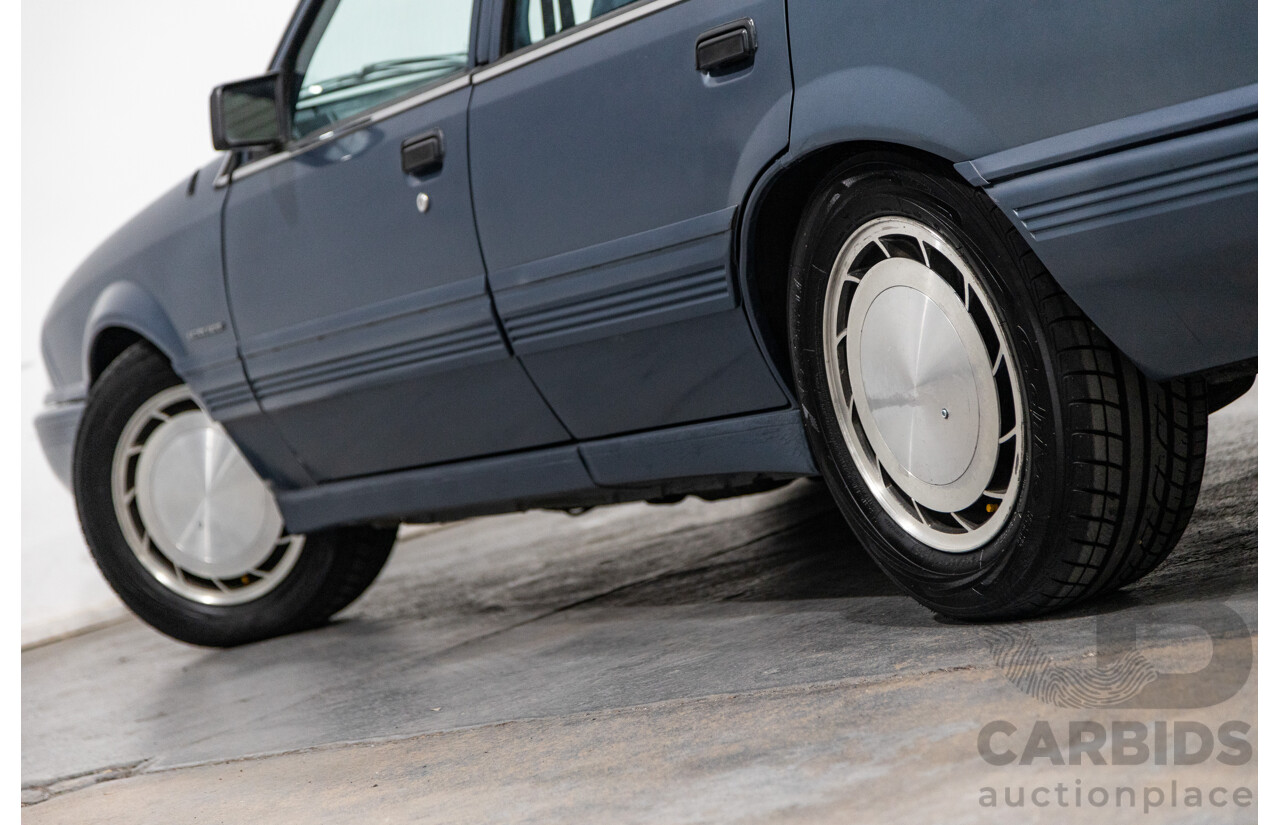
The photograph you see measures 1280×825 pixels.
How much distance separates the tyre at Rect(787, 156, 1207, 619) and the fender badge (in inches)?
69.1

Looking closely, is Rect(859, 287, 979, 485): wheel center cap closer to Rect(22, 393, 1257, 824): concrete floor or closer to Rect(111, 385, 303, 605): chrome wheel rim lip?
Rect(22, 393, 1257, 824): concrete floor

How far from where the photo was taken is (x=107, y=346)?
3883 mm

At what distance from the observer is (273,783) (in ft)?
7.73

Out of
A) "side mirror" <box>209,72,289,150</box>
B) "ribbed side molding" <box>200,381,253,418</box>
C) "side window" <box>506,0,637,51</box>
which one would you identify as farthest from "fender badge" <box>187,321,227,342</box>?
"side window" <box>506,0,637,51</box>

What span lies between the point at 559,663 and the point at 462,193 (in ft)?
3.35

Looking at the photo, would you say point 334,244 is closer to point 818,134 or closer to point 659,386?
point 659,386

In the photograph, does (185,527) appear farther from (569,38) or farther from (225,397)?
(569,38)

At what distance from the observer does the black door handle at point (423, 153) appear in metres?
2.82

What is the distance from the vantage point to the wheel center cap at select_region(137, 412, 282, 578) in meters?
3.67

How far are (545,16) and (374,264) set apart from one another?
2.32 feet
